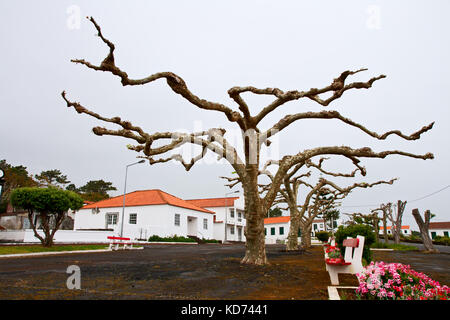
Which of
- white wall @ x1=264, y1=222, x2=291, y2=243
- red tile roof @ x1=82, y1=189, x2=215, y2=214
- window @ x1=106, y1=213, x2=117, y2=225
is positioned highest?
red tile roof @ x1=82, y1=189, x2=215, y2=214

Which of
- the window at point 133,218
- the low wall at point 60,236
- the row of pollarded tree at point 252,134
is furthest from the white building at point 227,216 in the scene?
the row of pollarded tree at point 252,134

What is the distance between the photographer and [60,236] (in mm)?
26625

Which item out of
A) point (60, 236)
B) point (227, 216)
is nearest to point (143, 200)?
point (60, 236)

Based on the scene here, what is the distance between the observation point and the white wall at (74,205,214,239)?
117 feet

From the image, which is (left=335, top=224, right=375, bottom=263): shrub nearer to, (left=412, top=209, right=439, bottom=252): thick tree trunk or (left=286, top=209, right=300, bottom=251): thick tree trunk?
(left=286, top=209, right=300, bottom=251): thick tree trunk

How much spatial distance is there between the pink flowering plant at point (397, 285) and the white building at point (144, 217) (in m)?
33.2

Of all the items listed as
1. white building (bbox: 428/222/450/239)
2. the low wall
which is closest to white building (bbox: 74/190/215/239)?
the low wall

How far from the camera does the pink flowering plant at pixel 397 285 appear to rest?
12.8 feet

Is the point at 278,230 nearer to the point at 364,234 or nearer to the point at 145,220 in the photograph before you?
the point at 145,220

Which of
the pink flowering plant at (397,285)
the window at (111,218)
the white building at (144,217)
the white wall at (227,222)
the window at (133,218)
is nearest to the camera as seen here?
the pink flowering plant at (397,285)

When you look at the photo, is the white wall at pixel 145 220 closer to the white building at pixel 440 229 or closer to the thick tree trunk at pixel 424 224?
the thick tree trunk at pixel 424 224

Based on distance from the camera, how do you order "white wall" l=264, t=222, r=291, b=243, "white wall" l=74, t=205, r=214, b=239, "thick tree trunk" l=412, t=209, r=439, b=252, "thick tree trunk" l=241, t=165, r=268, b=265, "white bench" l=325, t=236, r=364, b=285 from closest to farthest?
"white bench" l=325, t=236, r=364, b=285
"thick tree trunk" l=241, t=165, r=268, b=265
"thick tree trunk" l=412, t=209, r=439, b=252
"white wall" l=74, t=205, r=214, b=239
"white wall" l=264, t=222, r=291, b=243
